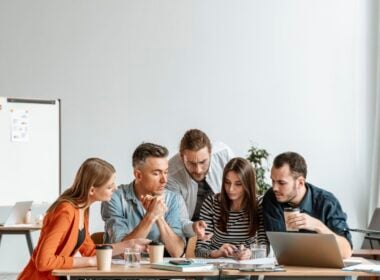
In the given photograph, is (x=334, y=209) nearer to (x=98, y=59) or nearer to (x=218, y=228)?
(x=218, y=228)

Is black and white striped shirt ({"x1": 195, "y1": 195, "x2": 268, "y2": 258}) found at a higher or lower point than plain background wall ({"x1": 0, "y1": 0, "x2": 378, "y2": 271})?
lower

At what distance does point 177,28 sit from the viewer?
25.5 feet

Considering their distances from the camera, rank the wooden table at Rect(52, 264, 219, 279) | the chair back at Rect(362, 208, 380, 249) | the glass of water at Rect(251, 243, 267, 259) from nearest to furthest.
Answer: the wooden table at Rect(52, 264, 219, 279) → the glass of water at Rect(251, 243, 267, 259) → the chair back at Rect(362, 208, 380, 249)

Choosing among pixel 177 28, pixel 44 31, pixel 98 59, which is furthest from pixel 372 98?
pixel 44 31

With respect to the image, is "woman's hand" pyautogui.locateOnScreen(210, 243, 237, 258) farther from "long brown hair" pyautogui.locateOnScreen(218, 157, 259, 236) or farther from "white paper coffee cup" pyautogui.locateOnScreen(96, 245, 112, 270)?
"white paper coffee cup" pyautogui.locateOnScreen(96, 245, 112, 270)

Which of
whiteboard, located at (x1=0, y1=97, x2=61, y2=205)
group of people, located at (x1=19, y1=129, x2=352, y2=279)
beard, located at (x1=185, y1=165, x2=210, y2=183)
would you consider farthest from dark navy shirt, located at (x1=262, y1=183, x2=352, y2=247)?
whiteboard, located at (x1=0, y1=97, x2=61, y2=205)

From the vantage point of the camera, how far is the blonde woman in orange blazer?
3365 mm

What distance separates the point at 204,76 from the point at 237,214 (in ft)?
12.7

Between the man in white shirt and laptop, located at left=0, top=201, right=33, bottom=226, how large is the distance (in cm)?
248

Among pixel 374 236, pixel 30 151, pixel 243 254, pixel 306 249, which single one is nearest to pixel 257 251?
pixel 243 254

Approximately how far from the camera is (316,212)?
3.96 meters

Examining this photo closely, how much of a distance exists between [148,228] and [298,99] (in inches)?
175

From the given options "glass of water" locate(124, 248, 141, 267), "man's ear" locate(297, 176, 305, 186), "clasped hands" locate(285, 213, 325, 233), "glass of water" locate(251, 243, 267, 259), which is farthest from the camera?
"man's ear" locate(297, 176, 305, 186)

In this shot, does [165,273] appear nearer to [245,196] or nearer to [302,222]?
[302,222]
